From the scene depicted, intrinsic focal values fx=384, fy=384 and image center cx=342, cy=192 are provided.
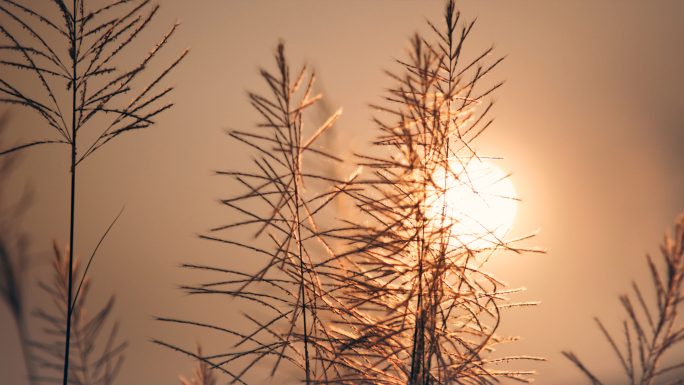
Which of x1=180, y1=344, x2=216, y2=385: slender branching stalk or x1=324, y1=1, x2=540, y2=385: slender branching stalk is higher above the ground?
x1=324, y1=1, x2=540, y2=385: slender branching stalk

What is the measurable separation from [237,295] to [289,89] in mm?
492

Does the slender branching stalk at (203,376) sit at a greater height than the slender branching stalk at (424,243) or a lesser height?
lesser

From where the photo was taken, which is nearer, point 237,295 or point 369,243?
point 237,295

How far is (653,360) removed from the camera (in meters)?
1.14

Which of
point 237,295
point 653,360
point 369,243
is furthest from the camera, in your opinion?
point 653,360

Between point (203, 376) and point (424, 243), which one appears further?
point (203, 376)

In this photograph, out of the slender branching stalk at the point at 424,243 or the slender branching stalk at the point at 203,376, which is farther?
the slender branching stalk at the point at 203,376

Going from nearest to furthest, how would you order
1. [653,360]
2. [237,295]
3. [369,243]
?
[237,295], [369,243], [653,360]

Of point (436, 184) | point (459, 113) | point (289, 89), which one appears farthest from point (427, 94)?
point (289, 89)

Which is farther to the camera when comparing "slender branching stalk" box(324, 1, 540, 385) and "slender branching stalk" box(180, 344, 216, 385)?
"slender branching stalk" box(180, 344, 216, 385)

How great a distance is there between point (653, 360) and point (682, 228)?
406 millimetres

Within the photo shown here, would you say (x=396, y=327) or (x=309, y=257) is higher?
(x=309, y=257)

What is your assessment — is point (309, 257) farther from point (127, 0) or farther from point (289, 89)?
point (127, 0)

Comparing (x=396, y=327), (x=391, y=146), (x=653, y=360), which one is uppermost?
(x=391, y=146)
